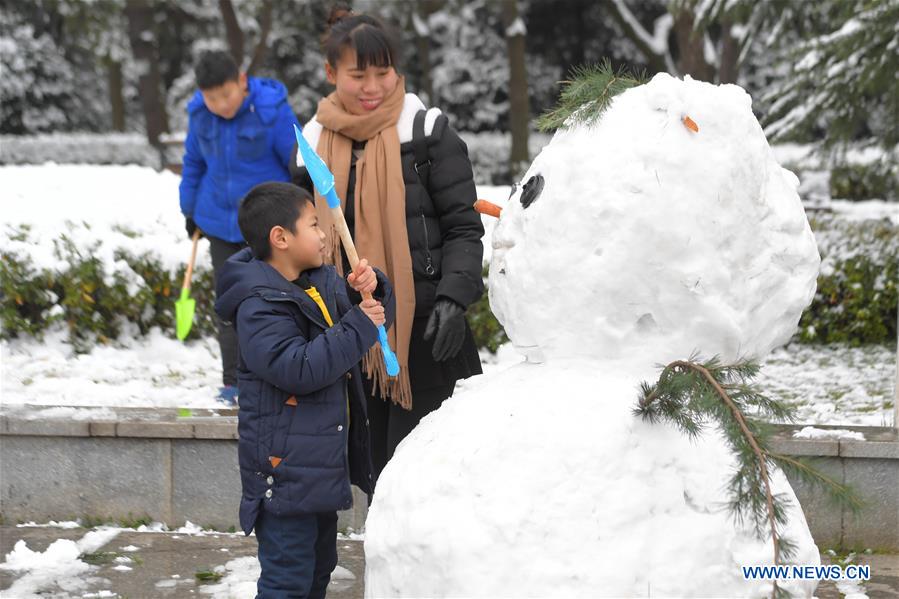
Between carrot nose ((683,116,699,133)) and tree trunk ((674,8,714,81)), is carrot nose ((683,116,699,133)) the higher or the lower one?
the lower one

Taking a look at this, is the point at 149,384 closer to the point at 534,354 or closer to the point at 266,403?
the point at 266,403

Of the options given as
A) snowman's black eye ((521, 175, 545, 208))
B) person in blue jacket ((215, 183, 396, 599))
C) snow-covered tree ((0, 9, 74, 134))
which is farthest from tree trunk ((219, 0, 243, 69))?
snowman's black eye ((521, 175, 545, 208))

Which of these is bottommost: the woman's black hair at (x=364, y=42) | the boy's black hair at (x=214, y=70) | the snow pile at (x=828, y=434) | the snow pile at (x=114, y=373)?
the snow pile at (x=828, y=434)

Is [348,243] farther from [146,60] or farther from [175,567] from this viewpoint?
[146,60]

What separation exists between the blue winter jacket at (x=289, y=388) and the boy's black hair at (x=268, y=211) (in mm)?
73

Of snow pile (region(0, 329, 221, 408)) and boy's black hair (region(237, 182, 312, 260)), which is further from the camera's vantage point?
snow pile (region(0, 329, 221, 408))

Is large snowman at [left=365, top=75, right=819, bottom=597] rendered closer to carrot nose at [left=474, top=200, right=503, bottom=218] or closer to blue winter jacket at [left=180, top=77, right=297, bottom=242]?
carrot nose at [left=474, top=200, right=503, bottom=218]

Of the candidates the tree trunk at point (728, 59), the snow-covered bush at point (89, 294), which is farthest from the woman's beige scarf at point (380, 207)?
the tree trunk at point (728, 59)

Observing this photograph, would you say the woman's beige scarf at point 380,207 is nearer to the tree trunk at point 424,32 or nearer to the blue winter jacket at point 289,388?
the blue winter jacket at point 289,388

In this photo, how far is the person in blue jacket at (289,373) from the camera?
287cm

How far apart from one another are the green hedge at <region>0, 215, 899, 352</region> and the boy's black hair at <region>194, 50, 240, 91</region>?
159 centimetres

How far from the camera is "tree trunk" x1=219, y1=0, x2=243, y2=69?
644 inches

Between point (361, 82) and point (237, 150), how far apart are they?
191cm

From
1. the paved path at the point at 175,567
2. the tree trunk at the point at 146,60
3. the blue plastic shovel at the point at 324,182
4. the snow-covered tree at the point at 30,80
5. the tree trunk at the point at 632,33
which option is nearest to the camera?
the blue plastic shovel at the point at 324,182
